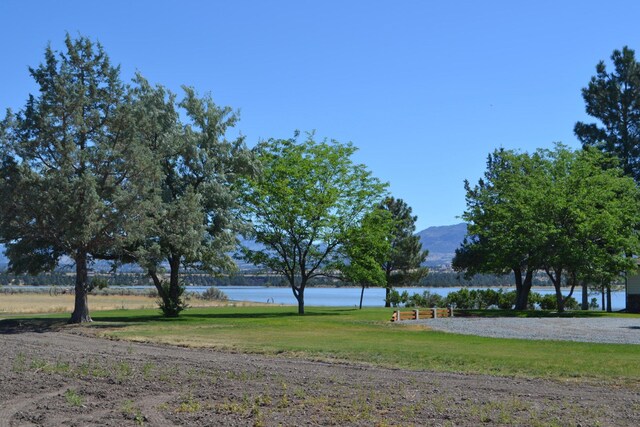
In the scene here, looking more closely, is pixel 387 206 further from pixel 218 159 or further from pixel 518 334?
pixel 518 334

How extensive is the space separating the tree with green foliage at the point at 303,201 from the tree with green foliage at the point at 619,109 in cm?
2078

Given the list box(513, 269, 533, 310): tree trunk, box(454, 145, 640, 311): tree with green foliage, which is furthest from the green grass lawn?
box(513, 269, 533, 310): tree trunk

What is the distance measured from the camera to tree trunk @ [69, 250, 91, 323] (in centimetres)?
3491

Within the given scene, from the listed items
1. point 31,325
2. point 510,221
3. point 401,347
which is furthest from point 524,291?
point 31,325

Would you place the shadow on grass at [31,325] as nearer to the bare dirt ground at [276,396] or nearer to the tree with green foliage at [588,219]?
the bare dirt ground at [276,396]

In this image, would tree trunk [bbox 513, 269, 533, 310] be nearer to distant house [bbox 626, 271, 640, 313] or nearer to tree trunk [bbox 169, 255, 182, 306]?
distant house [bbox 626, 271, 640, 313]

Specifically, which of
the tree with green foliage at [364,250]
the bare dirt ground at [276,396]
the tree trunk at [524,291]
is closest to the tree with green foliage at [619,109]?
the tree trunk at [524,291]

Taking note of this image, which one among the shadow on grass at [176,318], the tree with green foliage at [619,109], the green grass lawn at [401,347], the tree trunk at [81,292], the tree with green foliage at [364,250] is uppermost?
the tree with green foliage at [619,109]

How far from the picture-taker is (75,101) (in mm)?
33469

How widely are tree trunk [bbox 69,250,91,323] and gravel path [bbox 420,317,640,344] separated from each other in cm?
1658

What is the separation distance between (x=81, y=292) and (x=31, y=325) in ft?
10.3

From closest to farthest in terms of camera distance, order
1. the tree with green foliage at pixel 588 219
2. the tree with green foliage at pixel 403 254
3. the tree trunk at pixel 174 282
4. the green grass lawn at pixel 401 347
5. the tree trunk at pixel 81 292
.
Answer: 1. the green grass lawn at pixel 401 347
2. the tree trunk at pixel 81 292
3. the tree trunk at pixel 174 282
4. the tree with green foliage at pixel 588 219
5. the tree with green foliage at pixel 403 254

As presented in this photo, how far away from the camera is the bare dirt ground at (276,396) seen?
36.5 ft

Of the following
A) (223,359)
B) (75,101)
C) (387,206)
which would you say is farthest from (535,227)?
(223,359)
